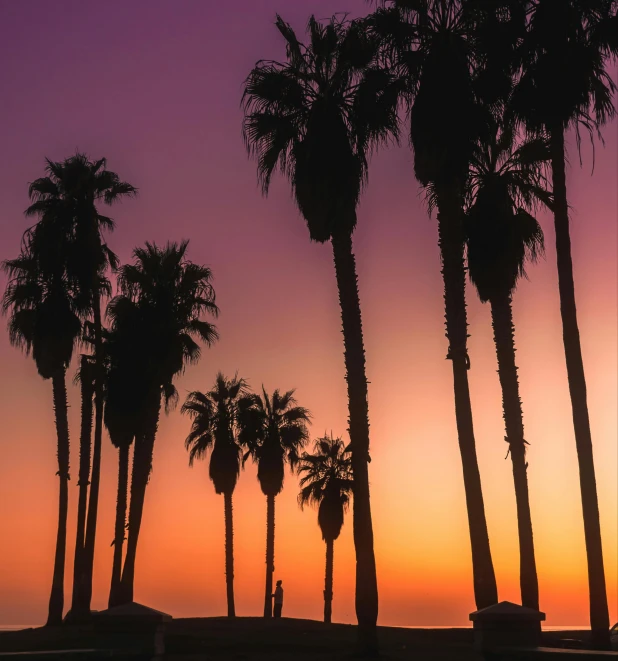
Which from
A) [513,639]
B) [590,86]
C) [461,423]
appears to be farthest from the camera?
[461,423]

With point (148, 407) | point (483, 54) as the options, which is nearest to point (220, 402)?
point (148, 407)

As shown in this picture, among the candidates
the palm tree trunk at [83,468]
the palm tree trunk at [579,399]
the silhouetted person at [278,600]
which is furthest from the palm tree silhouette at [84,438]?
the palm tree trunk at [579,399]

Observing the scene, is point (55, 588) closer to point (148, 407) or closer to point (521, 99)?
point (148, 407)

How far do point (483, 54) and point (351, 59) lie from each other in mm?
3878

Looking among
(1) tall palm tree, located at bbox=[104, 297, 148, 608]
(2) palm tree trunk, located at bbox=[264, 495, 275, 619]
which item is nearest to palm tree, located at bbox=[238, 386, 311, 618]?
(2) palm tree trunk, located at bbox=[264, 495, 275, 619]

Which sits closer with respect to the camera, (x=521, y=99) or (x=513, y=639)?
(x=513, y=639)

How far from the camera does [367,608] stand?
25.3m

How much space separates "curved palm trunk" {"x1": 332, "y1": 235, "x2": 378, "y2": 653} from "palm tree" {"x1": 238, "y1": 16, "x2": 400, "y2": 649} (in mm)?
30

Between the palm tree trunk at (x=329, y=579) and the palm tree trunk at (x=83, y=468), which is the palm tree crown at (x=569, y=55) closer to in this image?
the palm tree trunk at (x=83, y=468)

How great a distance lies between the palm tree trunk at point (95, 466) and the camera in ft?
139

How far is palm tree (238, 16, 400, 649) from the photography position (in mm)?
27578

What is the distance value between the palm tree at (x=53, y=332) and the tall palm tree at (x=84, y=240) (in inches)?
31.4

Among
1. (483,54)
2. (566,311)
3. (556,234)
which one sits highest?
(483,54)

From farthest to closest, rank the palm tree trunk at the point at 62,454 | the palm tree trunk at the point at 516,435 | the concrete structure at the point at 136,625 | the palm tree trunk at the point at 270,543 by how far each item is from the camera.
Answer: the palm tree trunk at the point at 270,543, the palm tree trunk at the point at 62,454, the palm tree trunk at the point at 516,435, the concrete structure at the point at 136,625
